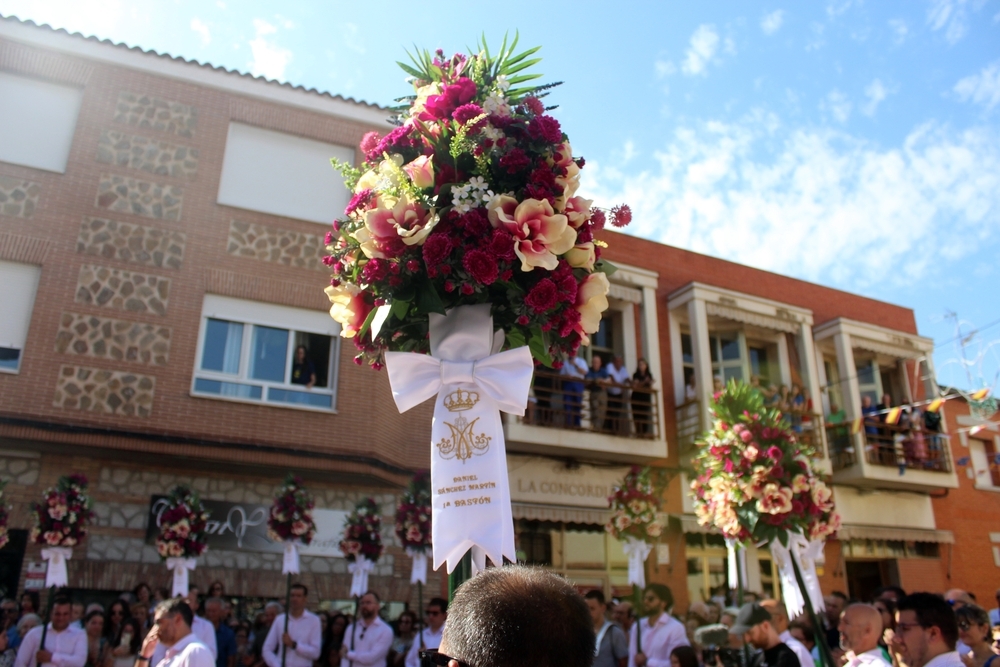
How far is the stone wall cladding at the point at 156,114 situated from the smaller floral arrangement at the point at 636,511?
9.62m

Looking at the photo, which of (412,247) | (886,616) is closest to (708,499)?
(886,616)

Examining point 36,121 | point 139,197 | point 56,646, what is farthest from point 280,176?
point 56,646

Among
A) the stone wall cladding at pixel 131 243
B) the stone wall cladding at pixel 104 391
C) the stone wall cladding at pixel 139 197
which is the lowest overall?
the stone wall cladding at pixel 104 391

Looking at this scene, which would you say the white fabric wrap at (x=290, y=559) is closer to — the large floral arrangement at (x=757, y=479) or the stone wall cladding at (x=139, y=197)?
the large floral arrangement at (x=757, y=479)

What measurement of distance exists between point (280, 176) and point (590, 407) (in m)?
7.45

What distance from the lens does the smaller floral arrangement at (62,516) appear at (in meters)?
9.03

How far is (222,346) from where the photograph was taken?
13547mm

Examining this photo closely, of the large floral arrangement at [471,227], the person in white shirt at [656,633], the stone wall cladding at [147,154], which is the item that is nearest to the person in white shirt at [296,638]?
the person in white shirt at [656,633]

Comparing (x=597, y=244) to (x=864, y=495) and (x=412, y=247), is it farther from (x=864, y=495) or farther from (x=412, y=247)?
(x=864, y=495)

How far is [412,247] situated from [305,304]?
11447mm

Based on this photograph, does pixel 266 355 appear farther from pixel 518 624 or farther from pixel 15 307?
pixel 518 624

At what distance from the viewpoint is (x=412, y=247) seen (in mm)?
3109

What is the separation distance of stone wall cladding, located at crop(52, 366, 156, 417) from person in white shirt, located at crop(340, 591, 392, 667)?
4989 mm

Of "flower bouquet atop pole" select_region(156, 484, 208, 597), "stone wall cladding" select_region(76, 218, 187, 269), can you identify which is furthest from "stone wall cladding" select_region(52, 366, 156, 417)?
"flower bouquet atop pole" select_region(156, 484, 208, 597)
